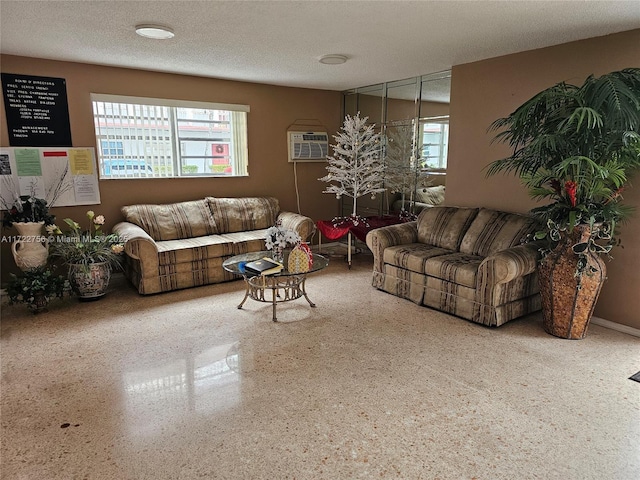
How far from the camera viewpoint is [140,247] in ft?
12.9

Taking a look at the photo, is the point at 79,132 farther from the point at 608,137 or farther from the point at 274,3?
the point at 608,137

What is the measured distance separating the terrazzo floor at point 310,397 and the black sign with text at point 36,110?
5.55 ft

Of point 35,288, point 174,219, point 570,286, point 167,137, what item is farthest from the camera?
point 167,137


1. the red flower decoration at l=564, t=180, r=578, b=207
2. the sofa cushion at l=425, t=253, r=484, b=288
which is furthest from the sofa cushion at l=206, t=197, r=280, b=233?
the red flower decoration at l=564, t=180, r=578, b=207

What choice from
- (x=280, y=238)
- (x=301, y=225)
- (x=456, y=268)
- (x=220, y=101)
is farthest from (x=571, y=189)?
(x=220, y=101)

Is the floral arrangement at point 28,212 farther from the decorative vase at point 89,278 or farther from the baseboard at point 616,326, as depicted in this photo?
the baseboard at point 616,326

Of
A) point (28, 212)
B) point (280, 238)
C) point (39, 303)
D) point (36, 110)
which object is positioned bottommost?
point (39, 303)

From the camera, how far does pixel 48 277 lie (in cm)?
367

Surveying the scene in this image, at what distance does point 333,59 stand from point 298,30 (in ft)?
3.10

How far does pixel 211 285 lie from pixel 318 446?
277cm

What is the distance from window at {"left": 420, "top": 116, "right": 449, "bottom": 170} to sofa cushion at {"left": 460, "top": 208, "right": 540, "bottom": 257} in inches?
37.9

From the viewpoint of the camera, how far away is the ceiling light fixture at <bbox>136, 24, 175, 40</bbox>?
298cm

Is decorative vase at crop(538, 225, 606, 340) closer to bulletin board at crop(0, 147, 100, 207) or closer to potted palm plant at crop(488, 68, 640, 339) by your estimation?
potted palm plant at crop(488, 68, 640, 339)

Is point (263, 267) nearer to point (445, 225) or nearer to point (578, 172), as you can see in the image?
point (445, 225)
